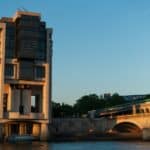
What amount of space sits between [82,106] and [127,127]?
2783cm

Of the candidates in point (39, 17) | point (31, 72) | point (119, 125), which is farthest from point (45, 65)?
point (119, 125)

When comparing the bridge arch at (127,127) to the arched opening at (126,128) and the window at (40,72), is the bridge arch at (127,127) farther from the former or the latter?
the window at (40,72)

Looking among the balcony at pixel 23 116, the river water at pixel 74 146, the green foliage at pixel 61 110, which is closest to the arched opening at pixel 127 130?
the balcony at pixel 23 116

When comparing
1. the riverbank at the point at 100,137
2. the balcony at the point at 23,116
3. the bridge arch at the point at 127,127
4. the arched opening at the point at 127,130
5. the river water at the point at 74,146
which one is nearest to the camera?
the river water at the point at 74,146

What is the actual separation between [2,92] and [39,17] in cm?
1958

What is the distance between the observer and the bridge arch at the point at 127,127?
13325 cm

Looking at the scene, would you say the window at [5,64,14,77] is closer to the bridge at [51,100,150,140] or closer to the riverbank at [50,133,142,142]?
the riverbank at [50,133,142,142]

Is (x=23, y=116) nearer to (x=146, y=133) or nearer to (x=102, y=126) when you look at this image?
(x=102, y=126)

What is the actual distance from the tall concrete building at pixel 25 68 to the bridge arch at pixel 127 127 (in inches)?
1101

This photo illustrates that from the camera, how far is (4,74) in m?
109

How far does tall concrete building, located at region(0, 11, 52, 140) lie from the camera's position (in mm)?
110250

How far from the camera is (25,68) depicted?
363 ft

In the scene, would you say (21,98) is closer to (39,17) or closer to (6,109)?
(6,109)

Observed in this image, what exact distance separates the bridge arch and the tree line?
2216 centimetres
